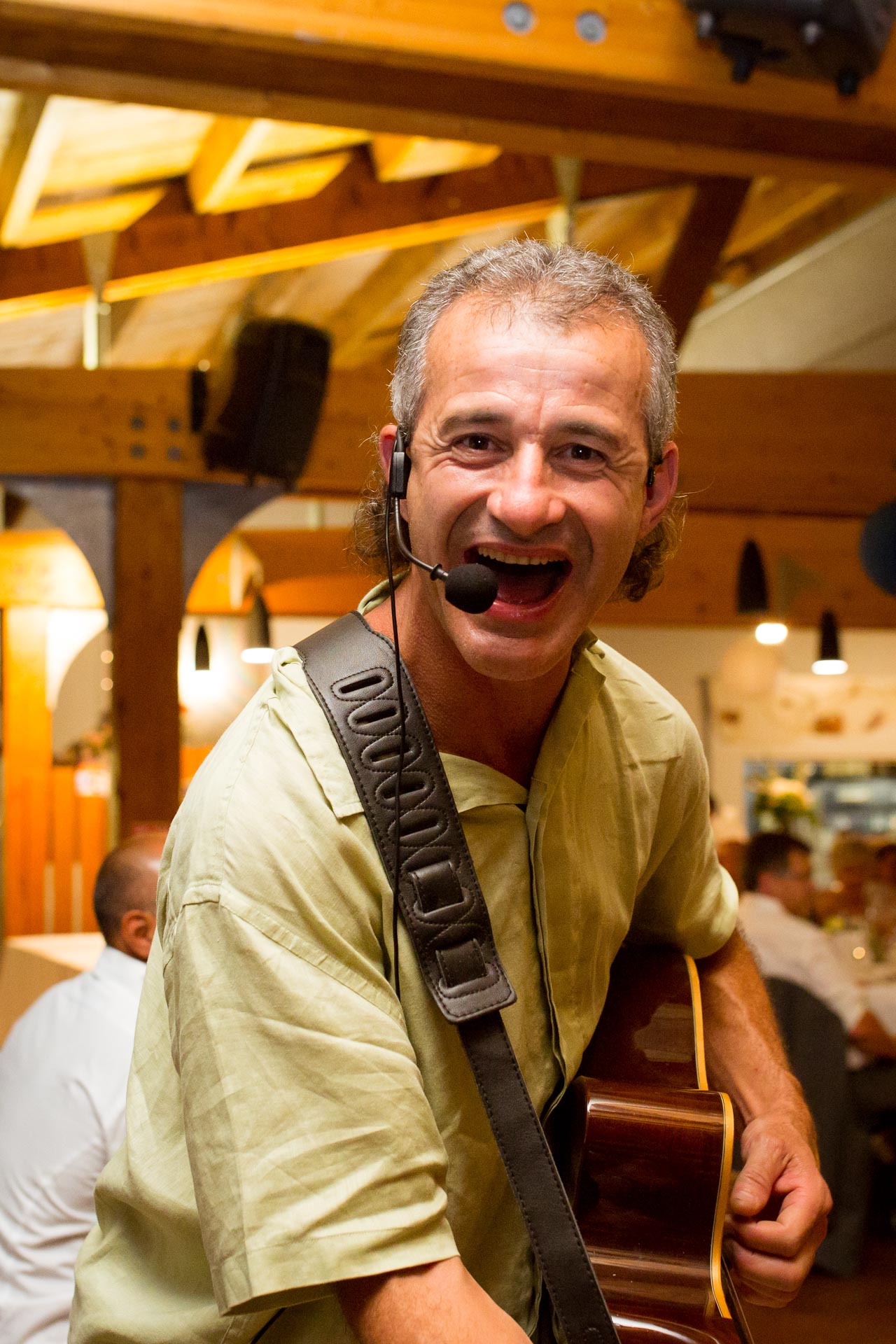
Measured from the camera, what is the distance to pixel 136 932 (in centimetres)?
254

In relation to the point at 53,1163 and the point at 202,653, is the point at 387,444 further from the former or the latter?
the point at 202,653

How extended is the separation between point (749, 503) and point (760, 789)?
514cm

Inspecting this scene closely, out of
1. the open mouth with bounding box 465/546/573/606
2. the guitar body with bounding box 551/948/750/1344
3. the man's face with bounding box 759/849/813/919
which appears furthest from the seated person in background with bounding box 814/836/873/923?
the open mouth with bounding box 465/546/573/606

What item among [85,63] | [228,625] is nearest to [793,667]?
[228,625]

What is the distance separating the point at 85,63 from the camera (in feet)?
9.57

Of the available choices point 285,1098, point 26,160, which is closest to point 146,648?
point 26,160

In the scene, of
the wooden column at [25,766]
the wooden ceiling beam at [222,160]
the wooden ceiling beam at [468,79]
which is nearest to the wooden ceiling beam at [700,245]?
the wooden ceiling beam at [222,160]

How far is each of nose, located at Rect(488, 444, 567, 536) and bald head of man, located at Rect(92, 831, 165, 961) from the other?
1.55 m

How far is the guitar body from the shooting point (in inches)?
48.8

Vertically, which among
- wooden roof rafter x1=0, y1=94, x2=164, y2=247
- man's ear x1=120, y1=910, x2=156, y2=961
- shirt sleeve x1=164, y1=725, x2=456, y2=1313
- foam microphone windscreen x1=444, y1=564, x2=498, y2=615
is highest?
wooden roof rafter x1=0, y1=94, x2=164, y2=247

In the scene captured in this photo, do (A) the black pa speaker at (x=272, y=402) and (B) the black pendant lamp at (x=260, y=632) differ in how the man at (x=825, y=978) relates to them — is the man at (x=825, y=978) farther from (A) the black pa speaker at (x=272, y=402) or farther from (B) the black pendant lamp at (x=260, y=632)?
(B) the black pendant lamp at (x=260, y=632)

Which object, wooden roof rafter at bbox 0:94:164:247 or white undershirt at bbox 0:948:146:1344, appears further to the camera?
wooden roof rafter at bbox 0:94:164:247

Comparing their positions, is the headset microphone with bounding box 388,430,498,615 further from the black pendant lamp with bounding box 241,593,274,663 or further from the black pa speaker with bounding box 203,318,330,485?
the black pendant lamp with bounding box 241,593,274,663

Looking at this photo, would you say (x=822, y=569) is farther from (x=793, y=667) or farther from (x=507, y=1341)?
(x=507, y=1341)
